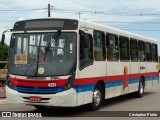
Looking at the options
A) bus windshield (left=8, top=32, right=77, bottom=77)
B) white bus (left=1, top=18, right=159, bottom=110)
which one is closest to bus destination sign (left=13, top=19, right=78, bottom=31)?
white bus (left=1, top=18, right=159, bottom=110)

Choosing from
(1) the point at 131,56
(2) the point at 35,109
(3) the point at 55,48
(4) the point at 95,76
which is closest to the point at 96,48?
(4) the point at 95,76

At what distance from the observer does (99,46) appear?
14.0 metres

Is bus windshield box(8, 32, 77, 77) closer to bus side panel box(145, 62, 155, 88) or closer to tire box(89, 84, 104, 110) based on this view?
tire box(89, 84, 104, 110)

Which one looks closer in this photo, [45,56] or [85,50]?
[45,56]

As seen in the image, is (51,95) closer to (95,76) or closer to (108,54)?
(95,76)

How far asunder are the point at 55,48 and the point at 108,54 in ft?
9.98

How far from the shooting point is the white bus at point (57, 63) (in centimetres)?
1201

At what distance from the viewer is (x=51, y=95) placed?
11.9 m

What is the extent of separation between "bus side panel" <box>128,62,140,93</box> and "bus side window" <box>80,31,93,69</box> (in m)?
4.68

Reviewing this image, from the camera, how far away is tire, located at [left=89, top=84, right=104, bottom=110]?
1352 centimetres

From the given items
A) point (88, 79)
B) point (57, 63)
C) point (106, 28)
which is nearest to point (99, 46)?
point (106, 28)

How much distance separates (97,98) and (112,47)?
238cm

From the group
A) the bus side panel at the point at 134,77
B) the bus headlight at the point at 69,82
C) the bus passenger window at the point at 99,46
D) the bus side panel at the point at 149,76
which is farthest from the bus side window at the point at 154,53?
the bus headlight at the point at 69,82

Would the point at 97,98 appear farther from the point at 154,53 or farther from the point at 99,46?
the point at 154,53
